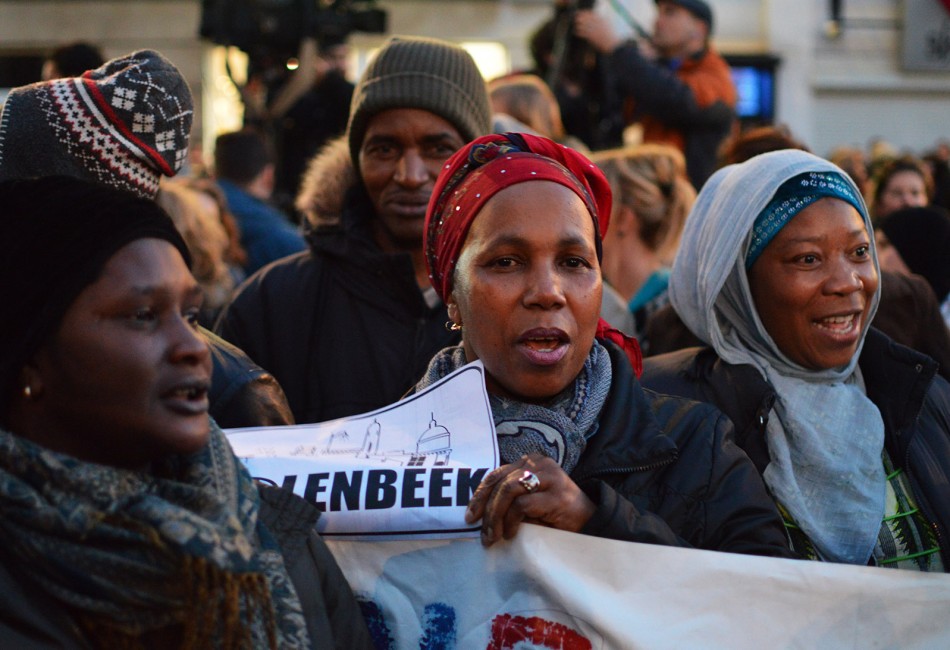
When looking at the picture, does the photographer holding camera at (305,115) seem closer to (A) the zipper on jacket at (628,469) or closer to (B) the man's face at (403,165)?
(B) the man's face at (403,165)

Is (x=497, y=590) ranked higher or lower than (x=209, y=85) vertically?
higher

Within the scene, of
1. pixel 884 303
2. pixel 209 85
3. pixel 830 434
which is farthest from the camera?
pixel 209 85

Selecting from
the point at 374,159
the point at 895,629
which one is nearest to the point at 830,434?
the point at 895,629

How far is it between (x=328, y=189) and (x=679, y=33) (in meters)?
3.43

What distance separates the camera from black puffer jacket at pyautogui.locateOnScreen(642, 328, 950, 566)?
2.78m

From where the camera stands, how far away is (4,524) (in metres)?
1.85

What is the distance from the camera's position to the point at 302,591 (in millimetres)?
2043

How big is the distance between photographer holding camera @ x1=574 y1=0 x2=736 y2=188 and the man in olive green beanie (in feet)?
8.86

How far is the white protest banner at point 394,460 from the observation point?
2182 mm

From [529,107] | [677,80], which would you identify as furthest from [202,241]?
[677,80]

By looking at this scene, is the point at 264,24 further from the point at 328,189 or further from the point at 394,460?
the point at 394,460

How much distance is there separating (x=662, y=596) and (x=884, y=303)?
1.65 m

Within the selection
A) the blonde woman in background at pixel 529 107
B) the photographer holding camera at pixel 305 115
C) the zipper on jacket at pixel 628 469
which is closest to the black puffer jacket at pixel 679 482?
the zipper on jacket at pixel 628 469

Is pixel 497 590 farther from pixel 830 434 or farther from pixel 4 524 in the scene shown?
pixel 830 434
